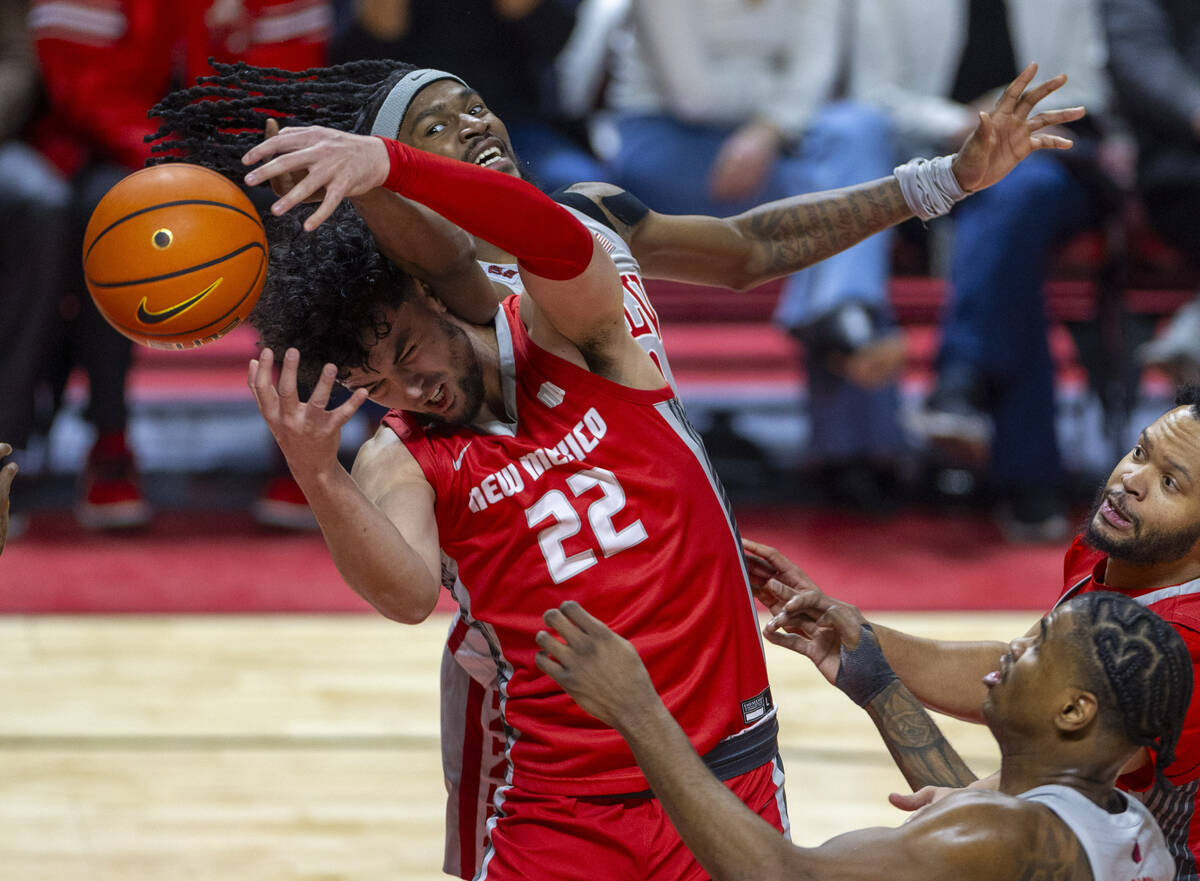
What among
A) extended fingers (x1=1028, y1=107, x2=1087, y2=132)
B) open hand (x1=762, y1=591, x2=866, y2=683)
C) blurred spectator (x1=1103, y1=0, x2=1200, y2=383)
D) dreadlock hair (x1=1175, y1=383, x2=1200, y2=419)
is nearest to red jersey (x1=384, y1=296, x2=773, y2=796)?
open hand (x1=762, y1=591, x2=866, y2=683)

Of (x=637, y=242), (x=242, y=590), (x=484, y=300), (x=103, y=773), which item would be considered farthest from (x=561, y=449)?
(x=242, y=590)

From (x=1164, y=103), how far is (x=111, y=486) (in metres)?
4.53

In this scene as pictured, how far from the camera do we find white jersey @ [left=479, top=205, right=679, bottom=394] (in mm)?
2561

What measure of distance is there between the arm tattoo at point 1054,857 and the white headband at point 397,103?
150cm

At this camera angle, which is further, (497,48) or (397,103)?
(497,48)

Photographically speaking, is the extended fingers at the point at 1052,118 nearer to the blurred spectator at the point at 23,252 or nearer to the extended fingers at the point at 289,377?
the extended fingers at the point at 289,377

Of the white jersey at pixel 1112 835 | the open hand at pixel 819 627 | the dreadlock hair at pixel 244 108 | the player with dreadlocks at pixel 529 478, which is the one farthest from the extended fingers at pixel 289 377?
the white jersey at pixel 1112 835

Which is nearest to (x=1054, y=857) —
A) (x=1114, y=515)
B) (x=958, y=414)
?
(x=1114, y=515)

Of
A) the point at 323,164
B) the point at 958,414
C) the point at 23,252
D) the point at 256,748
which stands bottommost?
the point at 256,748

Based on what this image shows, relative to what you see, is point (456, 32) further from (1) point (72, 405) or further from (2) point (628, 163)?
(1) point (72, 405)

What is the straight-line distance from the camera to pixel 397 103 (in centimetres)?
256

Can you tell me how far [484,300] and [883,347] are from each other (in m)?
3.64

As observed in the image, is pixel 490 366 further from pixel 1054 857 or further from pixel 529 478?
pixel 1054 857

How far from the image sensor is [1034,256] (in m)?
6.02
